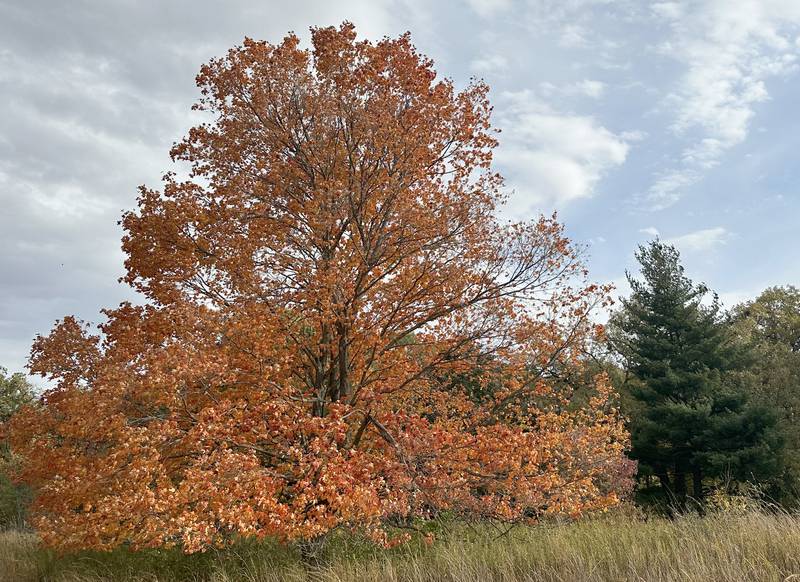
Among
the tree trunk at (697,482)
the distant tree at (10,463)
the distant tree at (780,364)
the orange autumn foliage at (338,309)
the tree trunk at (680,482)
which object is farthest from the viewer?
the tree trunk at (680,482)

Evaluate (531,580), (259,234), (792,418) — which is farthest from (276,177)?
(792,418)

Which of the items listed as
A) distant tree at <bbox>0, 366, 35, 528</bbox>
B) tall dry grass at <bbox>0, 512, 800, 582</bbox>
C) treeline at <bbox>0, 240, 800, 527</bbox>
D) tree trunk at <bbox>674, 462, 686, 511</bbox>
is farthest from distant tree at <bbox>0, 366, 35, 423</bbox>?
tree trunk at <bbox>674, 462, 686, 511</bbox>

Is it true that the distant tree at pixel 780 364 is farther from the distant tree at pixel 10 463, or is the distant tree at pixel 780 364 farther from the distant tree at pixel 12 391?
the distant tree at pixel 12 391

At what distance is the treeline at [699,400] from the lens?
83.5ft

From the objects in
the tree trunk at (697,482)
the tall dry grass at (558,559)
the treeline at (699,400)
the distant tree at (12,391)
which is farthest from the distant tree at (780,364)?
Result: the distant tree at (12,391)

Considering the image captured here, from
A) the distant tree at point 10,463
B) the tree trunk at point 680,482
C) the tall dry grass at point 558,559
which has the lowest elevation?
the tree trunk at point 680,482

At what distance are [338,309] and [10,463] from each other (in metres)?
27.4

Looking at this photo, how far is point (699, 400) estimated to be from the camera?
27.2 metres

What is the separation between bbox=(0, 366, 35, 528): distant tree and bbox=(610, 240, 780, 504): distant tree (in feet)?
87.7

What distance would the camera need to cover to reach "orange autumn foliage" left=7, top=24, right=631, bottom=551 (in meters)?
8.33

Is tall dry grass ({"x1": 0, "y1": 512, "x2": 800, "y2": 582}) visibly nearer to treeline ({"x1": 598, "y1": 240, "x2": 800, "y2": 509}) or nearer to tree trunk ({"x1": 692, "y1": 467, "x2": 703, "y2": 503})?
treeline ({"x1": 598, "y1": 240, "x2": 800, "y2": 509})

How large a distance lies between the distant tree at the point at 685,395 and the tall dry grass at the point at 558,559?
19340 millimetres

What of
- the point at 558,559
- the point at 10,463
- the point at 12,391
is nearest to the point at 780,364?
the point at 558,559

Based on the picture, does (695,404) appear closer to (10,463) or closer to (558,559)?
(558,559)
